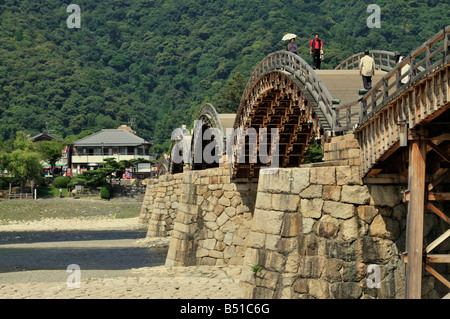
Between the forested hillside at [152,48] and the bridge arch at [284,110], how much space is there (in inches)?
2506

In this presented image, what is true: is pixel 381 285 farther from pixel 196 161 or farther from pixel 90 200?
pixel 90 200

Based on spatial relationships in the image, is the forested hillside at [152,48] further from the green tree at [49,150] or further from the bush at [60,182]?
the bush at [60,182]

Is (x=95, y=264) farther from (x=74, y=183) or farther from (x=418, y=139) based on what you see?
(x=74, y=183)

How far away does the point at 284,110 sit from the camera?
83.0ft

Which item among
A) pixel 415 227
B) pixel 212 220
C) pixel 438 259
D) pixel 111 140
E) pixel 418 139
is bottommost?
pixel 212 220

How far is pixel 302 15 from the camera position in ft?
475

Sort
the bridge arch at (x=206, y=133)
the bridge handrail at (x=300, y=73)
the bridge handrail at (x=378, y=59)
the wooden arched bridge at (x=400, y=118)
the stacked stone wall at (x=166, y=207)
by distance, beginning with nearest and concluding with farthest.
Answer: the wooden arched bridge at (x=400, y=118), the bridge handrail at (x=300, y=73), the bridge handrail at (x=378, y=59), the bridge arch at (x=206, y=133), the stacked stone wall at (x=166, y=207)

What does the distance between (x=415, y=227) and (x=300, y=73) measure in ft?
30.9

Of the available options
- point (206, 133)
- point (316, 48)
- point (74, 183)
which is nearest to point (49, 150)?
point (74, 183)

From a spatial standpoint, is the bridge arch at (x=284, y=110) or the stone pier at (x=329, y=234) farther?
the bridge arch at (x=284, y=110)

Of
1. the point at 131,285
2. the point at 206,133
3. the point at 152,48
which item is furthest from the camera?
the point at 152,48

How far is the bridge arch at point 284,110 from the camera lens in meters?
17.7

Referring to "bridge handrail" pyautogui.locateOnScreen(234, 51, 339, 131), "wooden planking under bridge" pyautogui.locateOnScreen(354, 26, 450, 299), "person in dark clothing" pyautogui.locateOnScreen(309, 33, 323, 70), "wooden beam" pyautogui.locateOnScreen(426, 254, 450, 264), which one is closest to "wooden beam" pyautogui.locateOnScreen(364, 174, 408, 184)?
"wooden planking under bridge" pyautogui.locateOnScreen(354, 26, 450, 299)

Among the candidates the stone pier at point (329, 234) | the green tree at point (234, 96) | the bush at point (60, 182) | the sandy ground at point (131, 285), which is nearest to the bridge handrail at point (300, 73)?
the stone pier at point (329, 234)
